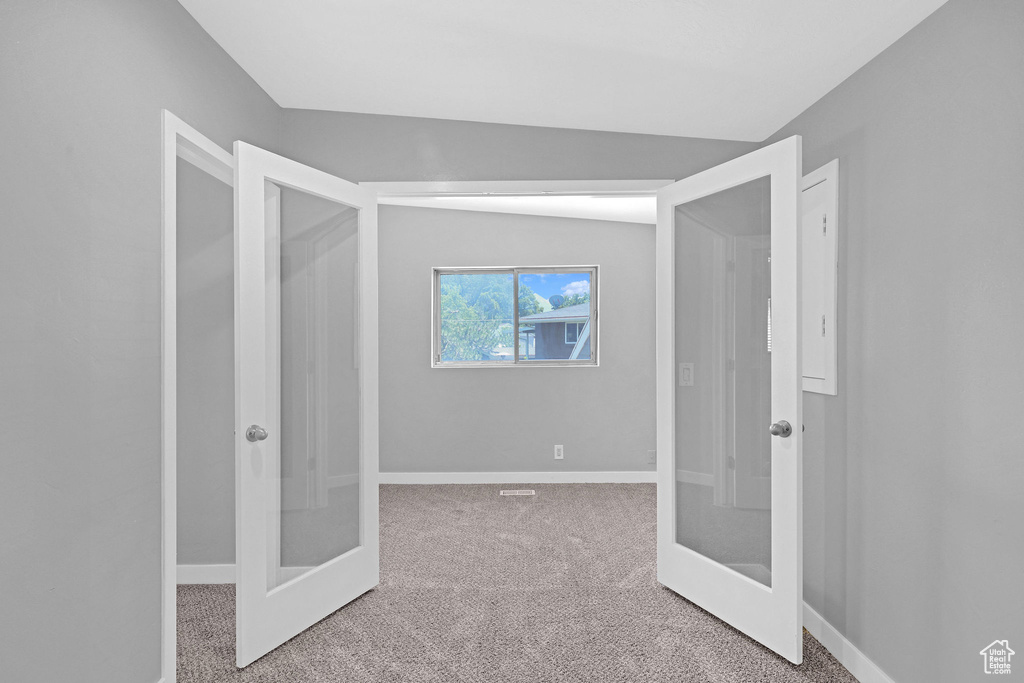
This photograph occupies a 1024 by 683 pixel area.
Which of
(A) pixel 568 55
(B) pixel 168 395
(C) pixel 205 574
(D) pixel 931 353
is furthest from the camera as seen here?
(C) pixel 205 574

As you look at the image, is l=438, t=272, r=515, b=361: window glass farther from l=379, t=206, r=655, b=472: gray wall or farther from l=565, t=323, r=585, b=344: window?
l=565, t=323, r=585, b=344: window

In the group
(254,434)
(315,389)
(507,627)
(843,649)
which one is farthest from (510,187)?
(843,649)

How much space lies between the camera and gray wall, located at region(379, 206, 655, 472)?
518 cm

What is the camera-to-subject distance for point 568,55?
229 cm

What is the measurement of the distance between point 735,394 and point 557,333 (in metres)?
2.87

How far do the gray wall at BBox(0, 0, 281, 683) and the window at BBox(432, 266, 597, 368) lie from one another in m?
3.33

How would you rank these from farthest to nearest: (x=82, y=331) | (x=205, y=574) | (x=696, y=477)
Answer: (x=205, y=574) → (x=696, y=477) → (x=82, y=331)

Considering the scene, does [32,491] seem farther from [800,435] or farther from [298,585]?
[800,435]

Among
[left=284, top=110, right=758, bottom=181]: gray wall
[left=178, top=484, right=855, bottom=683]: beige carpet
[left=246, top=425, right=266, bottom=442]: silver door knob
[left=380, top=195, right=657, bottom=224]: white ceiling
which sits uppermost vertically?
[left=380, top=195, right=657, bottom=224]: white ceiling

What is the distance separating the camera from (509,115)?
291 cm

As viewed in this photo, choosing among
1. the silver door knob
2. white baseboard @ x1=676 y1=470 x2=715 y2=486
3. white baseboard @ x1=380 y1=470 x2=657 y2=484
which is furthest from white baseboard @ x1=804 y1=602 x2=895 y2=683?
white baseboard @ x1=380 y1=470 x2=657 y2=484

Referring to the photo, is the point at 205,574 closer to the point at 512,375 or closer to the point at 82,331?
the point at 82,331

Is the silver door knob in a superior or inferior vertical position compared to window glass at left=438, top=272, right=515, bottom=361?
inferior

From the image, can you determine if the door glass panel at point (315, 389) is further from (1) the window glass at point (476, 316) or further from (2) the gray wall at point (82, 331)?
(1) the window glass at point (476, 316)
